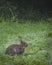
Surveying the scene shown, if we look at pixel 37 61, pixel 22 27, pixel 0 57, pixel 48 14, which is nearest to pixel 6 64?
pixel 0 57

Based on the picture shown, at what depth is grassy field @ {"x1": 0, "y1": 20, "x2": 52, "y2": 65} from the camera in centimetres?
396

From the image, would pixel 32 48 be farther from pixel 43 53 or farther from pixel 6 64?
pixel 6 64

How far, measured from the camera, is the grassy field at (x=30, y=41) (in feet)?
Result: 13.0

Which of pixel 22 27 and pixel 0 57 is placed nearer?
pixel 0 57

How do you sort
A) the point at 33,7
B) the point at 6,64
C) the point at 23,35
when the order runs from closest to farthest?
the point at 6,64 < the point at 23,35 < the point at 33,7

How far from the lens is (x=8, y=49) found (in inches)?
159

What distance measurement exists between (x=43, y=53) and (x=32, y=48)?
170mm

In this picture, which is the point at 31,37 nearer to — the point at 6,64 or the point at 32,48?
the point at 32,48

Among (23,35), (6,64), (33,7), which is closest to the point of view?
(6,64)

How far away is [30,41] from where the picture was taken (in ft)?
13.9

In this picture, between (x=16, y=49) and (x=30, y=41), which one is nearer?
(x=16, y=49)

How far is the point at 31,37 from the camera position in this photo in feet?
14.1

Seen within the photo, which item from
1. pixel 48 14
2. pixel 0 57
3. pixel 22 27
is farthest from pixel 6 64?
pixel 48 14

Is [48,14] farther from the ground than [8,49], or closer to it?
farther from the ground
